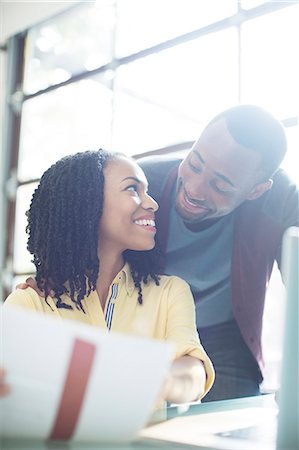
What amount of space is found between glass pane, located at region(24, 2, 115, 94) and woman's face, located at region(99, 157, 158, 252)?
160 centimetres

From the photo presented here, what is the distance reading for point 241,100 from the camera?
186 cm

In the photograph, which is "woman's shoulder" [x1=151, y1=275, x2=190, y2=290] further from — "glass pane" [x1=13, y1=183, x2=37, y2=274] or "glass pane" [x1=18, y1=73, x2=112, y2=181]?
"glass pane" [x1=13, y1=183, x2=37, y2=274]

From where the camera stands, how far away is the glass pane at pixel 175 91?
6.43 ft

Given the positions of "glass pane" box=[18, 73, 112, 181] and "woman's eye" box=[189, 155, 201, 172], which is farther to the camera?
"glass pane" box=[18, 73, 112, 181]

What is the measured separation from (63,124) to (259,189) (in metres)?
1.49

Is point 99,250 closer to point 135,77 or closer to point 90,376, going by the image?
point 90,376

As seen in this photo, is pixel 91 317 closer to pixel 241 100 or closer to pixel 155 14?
pixel 241 100

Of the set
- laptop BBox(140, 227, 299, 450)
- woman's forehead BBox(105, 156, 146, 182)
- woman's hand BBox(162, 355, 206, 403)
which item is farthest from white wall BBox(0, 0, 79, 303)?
laptop BBox(140, 227, 299, 450)

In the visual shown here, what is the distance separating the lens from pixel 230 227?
133cm

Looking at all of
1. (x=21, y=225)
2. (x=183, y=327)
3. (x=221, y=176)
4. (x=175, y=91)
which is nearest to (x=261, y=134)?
(x=221, y=176)

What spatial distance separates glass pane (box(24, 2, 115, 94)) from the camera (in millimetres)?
2463

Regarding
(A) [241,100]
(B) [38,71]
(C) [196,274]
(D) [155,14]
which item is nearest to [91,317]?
(C) [196,274]

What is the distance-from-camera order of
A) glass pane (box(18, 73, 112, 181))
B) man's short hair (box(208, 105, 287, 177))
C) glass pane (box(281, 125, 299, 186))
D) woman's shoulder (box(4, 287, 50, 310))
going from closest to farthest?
woman's shoulder (box(4, 287, 50, 310)) < man's short hair (box(208, 105, 287, 177)) < glass pane (box(281, 125, 299, 186)) < glass pane (box(18, 73, 112, 181))

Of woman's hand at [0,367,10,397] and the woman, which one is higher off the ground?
the woman
